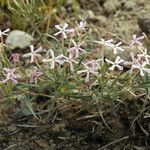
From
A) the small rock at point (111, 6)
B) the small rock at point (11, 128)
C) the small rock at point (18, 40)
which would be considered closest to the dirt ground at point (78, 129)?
the small rock at point (11, 128)

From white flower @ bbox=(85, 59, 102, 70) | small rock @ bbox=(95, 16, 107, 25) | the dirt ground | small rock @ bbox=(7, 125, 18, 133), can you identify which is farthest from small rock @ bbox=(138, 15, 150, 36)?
small rock @ bbox=(7, 125, 18, 133)

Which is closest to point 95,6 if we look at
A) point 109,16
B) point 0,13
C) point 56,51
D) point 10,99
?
point 109,16

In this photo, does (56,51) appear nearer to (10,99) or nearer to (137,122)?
(10,99)

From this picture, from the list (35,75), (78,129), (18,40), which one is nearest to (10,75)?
(35,75)

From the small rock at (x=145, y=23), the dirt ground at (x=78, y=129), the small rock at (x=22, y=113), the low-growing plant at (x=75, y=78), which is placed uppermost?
the low-growing plant at (x=75, y=78)

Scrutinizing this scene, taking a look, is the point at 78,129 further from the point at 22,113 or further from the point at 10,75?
the point at 10,75

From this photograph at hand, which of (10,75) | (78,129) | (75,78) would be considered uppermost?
(10,75)

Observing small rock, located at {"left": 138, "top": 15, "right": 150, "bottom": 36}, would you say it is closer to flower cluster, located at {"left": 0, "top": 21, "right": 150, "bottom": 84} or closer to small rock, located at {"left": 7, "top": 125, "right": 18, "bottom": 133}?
flower cluster, located at {"left": 0, "top": 21, "right": 150, "bottom": 84}

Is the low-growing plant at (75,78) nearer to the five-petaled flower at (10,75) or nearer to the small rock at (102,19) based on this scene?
the five-petaled flower at (10,75)
